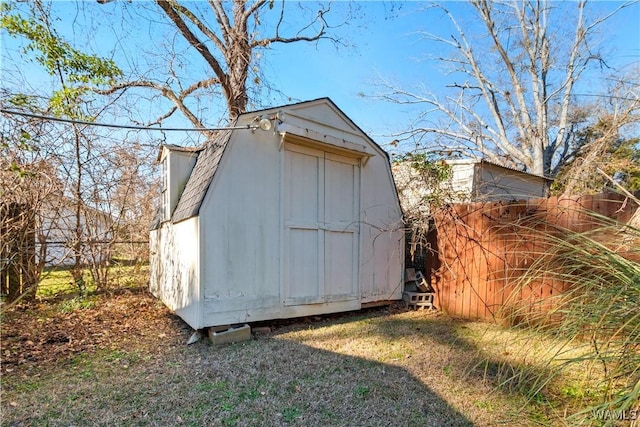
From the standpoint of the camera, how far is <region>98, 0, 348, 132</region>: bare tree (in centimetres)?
750

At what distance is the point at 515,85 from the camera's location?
14977mm

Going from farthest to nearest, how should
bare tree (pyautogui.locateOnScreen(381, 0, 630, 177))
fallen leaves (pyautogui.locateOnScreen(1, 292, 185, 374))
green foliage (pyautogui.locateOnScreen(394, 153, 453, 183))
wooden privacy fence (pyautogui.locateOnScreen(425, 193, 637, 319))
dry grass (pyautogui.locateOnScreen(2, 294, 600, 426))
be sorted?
bare tree (pyautogui.locateOnScreen(381, 0, 630, 177)) < green foliage (pyautogui.locateOnScreen(394, 153, 453, 183)) < wooden privacy fence (pyautogui.locateOnScreen(425, 193, 637, 319)) < fallen leaves (pyautogui.locateOnScreen(1, 292, 185, 374)) < dry grass (pyautogui.locateOnScreen(2, 294, 600, 426))

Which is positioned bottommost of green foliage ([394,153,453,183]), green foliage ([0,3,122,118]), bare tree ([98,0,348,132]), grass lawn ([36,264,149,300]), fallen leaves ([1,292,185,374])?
fallen leaves ([1,292,185,374])

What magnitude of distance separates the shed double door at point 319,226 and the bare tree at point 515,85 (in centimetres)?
1156

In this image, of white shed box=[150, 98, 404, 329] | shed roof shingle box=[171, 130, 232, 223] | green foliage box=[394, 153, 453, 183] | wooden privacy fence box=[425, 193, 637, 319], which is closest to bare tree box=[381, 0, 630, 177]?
green foliage box=[394, 153, 453, 183]

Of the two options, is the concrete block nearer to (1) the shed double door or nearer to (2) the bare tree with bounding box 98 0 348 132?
(1) the shed double door

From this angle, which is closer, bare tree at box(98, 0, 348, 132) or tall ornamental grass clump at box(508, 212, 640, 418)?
tall ornamental grass clump at box(508, 212, 640, 418)

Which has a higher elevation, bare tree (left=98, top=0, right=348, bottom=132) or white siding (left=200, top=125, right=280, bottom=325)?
bare tree (left=98, top=0, right=348, bottom=132)

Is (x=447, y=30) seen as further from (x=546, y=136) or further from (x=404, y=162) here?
(x=404, y=162)

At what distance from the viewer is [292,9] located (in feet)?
26.4

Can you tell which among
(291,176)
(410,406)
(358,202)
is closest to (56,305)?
(291,176)

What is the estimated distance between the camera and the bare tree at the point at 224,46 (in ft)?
24.6

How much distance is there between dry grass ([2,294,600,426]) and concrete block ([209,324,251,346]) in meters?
0.11

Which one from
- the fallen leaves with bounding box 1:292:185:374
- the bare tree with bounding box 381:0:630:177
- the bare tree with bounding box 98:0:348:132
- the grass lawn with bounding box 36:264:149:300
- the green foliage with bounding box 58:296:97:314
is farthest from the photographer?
the bare tree with bounding box 381:0:630:177
